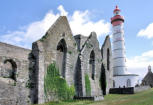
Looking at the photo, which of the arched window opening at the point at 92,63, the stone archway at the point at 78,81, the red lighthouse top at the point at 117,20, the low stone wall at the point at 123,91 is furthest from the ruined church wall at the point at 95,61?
the red lighthouse top at the point at 117,20

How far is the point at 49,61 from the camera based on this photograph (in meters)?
18.9

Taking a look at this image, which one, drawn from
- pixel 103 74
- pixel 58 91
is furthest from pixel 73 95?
pixel 103 74

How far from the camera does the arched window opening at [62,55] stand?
20453 millimetres

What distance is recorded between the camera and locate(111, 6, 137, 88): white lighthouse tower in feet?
133

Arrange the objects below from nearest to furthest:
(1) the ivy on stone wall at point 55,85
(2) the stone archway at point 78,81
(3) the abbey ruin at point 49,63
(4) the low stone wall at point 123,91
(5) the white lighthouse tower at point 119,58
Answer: (3) the abbey ruin at point 49,63, (1) the ivy on stone wall at point 55,85, (2) the stone archway at point 78,81, (4) the low stone wall at point 123,91, (5) the white lighthouse tower at point 119,58

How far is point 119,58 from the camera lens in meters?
43.2

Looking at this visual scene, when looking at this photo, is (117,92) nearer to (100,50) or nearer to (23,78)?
(100,50)

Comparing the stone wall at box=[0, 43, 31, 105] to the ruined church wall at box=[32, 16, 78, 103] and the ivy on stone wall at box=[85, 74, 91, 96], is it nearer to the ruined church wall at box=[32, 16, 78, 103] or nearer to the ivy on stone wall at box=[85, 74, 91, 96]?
the ruined church wall at box=[32, 16, 78, 103]

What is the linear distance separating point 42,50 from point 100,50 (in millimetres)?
13204

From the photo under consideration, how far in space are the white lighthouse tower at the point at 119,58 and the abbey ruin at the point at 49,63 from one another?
41.4 ft

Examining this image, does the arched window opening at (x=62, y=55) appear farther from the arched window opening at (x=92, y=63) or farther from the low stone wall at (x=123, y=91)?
the low stone wall at (x=123, y=91)

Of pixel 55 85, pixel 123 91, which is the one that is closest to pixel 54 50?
pixel 55 85

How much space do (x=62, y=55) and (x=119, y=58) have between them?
82.2ft

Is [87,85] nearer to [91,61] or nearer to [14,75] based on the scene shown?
[91,61]
